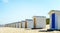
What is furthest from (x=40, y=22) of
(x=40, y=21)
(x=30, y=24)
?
(x=30, y=24)

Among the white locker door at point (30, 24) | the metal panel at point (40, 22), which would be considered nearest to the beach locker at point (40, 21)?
the metal panel at point (40, 22)

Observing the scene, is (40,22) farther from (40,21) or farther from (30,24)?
(30,24)

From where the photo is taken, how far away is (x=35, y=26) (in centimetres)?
2716

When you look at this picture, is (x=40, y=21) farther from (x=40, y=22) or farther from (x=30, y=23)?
(x=30, y=23)

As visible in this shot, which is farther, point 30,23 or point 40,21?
point 30,23

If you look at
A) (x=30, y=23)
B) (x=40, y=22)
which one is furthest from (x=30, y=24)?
(x=40, y=22)

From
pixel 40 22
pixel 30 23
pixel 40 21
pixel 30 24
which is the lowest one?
pixel 30 24

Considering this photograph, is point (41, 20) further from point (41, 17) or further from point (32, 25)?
point (32, 25)

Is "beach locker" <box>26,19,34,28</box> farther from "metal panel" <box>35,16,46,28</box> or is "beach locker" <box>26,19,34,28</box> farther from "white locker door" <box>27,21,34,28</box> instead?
"metal panel" <box>35,16,46,28</box>

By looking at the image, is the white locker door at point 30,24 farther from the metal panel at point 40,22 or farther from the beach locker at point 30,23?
the metal panel at point 40,22

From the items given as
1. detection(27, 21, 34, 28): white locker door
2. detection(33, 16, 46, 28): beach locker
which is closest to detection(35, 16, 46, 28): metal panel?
detection(33, 16, 46, 28): beach locker

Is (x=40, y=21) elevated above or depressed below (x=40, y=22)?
above

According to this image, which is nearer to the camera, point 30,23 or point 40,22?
point 40,22

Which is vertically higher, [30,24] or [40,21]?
[40,21]
